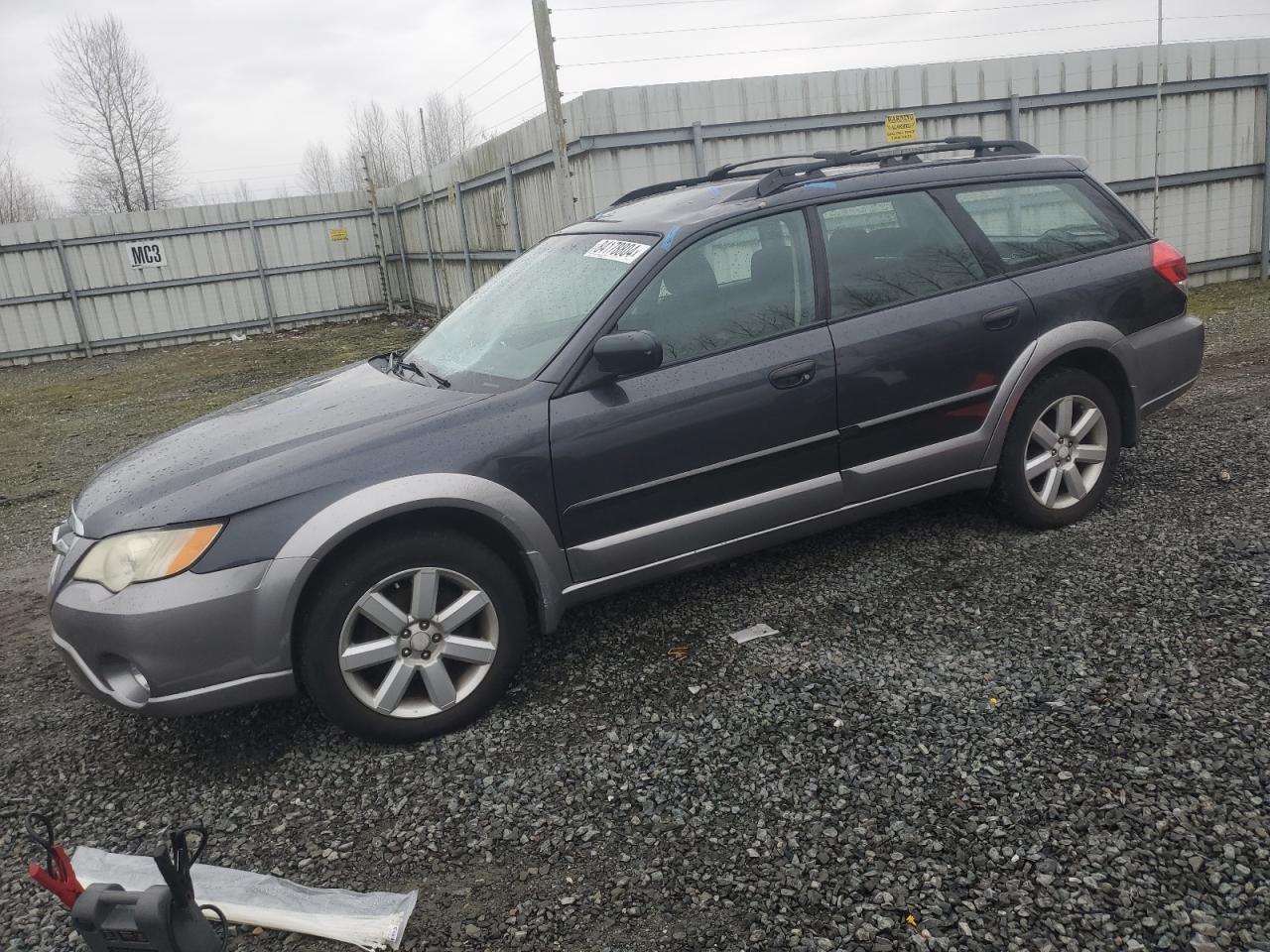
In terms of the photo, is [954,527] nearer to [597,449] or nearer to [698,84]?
[597,449]

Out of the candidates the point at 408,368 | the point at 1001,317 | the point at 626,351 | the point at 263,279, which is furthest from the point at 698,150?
the point at 263,279

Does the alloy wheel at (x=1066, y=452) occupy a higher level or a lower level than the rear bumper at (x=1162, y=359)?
lower

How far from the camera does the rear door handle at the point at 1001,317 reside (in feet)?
13.0

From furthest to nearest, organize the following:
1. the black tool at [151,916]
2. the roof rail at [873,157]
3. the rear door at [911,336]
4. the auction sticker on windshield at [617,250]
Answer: the roof rail at [873,157], the rear door at [911,336], the auction sticker on windshield at [617,250], the black tool at [151,916]

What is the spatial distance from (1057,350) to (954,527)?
3.15 feet

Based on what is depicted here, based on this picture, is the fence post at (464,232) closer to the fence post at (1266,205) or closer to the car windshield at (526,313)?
the car windshield at (526,313)

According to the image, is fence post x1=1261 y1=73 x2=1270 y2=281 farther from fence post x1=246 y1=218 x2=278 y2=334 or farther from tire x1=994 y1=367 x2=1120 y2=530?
fence post x1=246 y1=218 x2=278 y2=334

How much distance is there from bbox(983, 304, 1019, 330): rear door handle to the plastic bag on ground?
3117mm

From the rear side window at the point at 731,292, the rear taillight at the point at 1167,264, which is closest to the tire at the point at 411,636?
the rear side window at the point at 731,292

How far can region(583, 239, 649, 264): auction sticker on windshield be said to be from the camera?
11.9 feet

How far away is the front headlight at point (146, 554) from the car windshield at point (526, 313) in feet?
3.58

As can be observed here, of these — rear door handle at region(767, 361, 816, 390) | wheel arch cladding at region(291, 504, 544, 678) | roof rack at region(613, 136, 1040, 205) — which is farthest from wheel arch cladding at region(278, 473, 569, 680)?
roof rack at region(613, 136, 1040, 205)

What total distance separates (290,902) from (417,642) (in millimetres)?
879

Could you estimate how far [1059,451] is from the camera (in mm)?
4285
